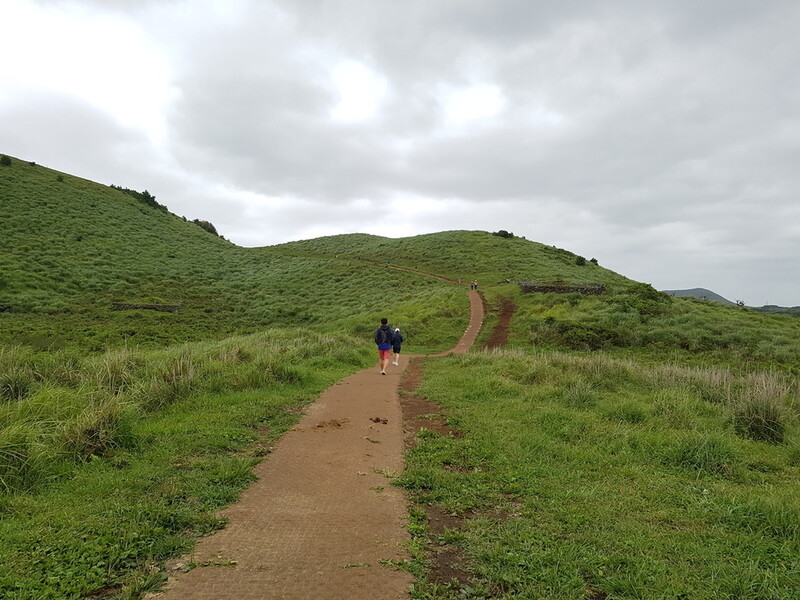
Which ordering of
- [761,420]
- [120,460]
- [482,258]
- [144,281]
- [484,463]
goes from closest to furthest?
[120,460] < [484,463] < [761,420] < [144,281] < [482,258]

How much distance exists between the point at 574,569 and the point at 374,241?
85484 mm

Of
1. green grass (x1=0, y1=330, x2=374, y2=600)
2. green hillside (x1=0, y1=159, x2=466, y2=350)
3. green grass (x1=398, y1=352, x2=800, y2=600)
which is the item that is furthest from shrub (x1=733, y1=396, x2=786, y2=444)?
green hillside (x1=0, y1=159, x2=466, y2=350)

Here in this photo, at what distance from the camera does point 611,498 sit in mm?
Answer: 5219

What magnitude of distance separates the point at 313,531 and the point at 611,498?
3319mm

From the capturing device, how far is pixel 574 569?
372 cm

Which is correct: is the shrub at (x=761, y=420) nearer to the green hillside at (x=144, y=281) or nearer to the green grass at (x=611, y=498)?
the green grass at (x=611, y=498)

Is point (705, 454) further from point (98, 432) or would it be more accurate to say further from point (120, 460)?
point (98, 432)

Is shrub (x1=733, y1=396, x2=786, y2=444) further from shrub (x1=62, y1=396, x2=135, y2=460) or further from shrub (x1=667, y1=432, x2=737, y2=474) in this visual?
shrub (x1=62, y1=396, x2=135, y2=460)

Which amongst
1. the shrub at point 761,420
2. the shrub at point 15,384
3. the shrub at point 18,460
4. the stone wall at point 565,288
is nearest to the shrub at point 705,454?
the shrub at point 761,420

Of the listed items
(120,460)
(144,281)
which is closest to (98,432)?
(120,460)

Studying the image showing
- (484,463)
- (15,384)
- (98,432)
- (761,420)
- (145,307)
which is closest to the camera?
(98,432)

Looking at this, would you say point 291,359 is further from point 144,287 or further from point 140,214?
point 140,214

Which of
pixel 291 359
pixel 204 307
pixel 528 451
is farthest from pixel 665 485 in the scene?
pixel 204 307

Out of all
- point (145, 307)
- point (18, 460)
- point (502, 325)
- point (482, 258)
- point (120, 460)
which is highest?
point (482, 258)
